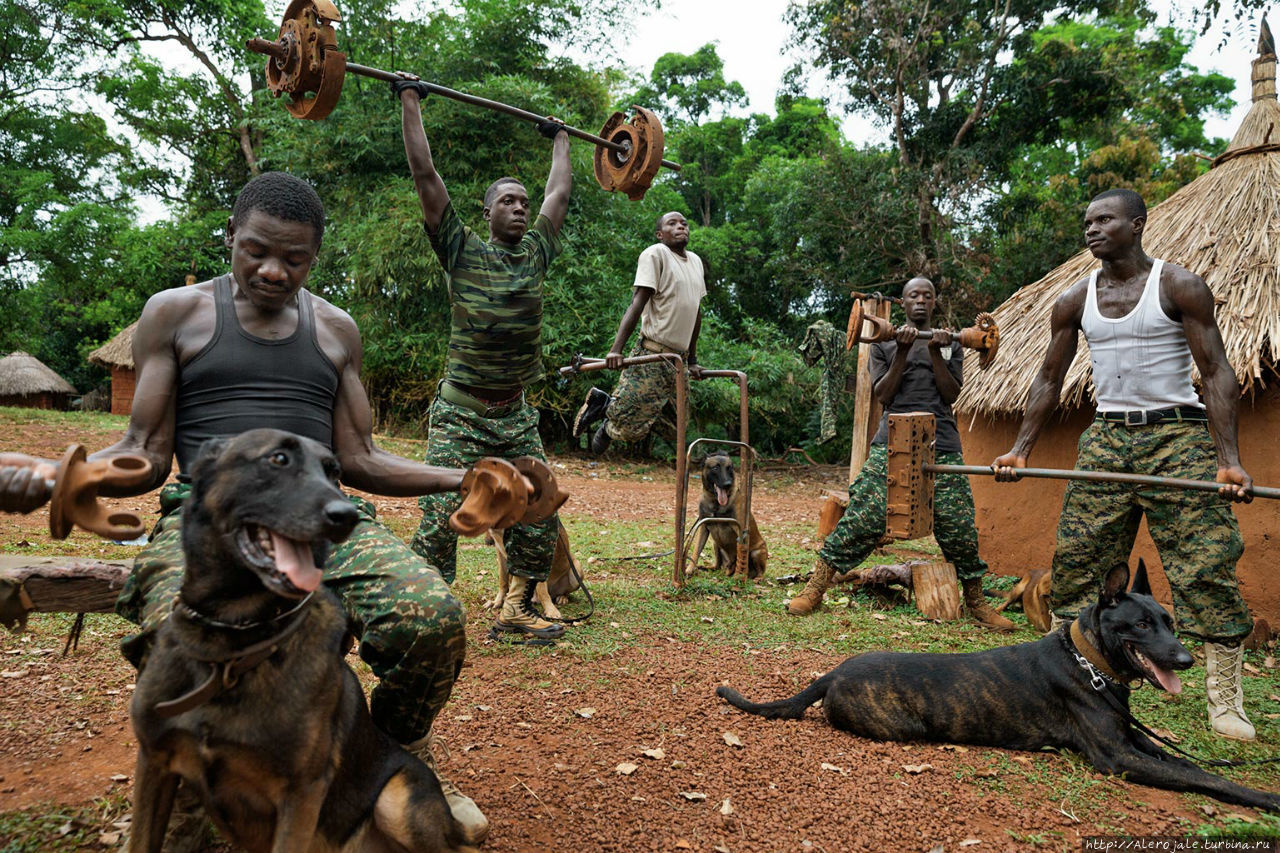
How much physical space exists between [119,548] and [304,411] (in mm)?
4891

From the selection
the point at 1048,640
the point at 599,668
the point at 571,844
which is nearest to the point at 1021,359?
the point at 1048,640

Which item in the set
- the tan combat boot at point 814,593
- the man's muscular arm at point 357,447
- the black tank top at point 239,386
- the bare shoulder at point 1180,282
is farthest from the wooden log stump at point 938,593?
the black tank top at point 239,386

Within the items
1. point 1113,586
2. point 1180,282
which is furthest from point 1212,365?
point 1113,586

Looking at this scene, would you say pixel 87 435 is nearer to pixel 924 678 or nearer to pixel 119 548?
pixel 119 548

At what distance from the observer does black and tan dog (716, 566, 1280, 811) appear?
356 centimetres

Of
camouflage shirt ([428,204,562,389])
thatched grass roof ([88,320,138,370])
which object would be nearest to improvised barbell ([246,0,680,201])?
camouflage shirt ([428,204,562,389])

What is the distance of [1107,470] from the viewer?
14.5 ft

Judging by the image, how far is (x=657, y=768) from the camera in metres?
3.46

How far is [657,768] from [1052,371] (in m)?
3.28

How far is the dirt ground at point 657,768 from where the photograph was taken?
9.79 ft

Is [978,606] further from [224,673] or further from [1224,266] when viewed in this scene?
[224,673]

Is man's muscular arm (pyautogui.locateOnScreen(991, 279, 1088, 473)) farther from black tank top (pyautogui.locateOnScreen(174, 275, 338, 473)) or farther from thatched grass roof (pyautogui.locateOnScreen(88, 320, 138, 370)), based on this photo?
thatched grass roof (pyautogui.locateOnScreen(88, 320, 138, 370))

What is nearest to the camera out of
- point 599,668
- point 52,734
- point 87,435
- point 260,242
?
point 260,242

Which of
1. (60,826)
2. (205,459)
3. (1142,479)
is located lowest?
(60,826)
